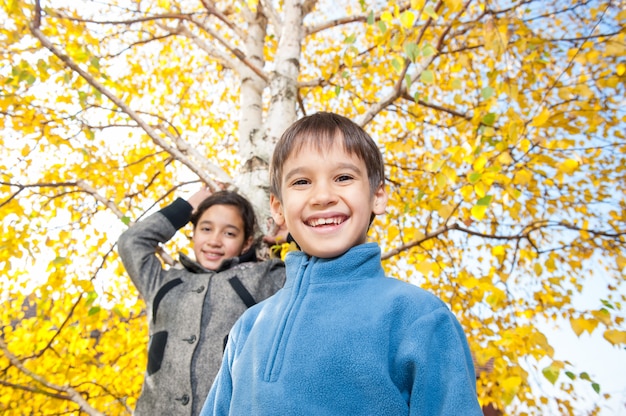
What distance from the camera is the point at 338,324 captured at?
3.25 feet

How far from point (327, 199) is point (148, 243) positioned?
1.55 meters

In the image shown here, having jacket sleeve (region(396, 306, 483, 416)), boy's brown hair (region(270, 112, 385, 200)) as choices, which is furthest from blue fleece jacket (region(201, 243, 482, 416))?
boy's brown hair (region(270, 112, 385, 200))

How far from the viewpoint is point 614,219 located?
441cm

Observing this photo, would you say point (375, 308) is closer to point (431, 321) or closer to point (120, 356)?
point (431, 321)

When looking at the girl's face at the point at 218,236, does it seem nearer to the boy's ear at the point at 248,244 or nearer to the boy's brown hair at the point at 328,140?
the boy's ear at the point at 248,244

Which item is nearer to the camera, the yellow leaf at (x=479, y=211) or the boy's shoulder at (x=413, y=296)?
the boy's shoulder at (x=413, y=296)

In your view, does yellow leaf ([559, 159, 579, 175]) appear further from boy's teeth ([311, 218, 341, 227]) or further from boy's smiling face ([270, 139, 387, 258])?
boy's teeth ([311, 218, 341, 227])

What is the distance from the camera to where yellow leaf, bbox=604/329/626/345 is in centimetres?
190

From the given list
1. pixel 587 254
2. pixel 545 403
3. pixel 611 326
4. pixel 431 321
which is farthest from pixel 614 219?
pixel 431 321

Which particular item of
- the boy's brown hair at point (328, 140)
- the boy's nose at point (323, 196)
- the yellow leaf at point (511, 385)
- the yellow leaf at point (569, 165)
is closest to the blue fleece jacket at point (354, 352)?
the boy's nose at point (323, 196)

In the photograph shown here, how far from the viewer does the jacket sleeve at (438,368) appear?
81 cm

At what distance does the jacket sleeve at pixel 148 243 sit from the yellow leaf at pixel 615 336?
2240 mm

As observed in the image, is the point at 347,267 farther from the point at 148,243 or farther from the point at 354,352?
the point at 148,243

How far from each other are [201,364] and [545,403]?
442 centimetres
